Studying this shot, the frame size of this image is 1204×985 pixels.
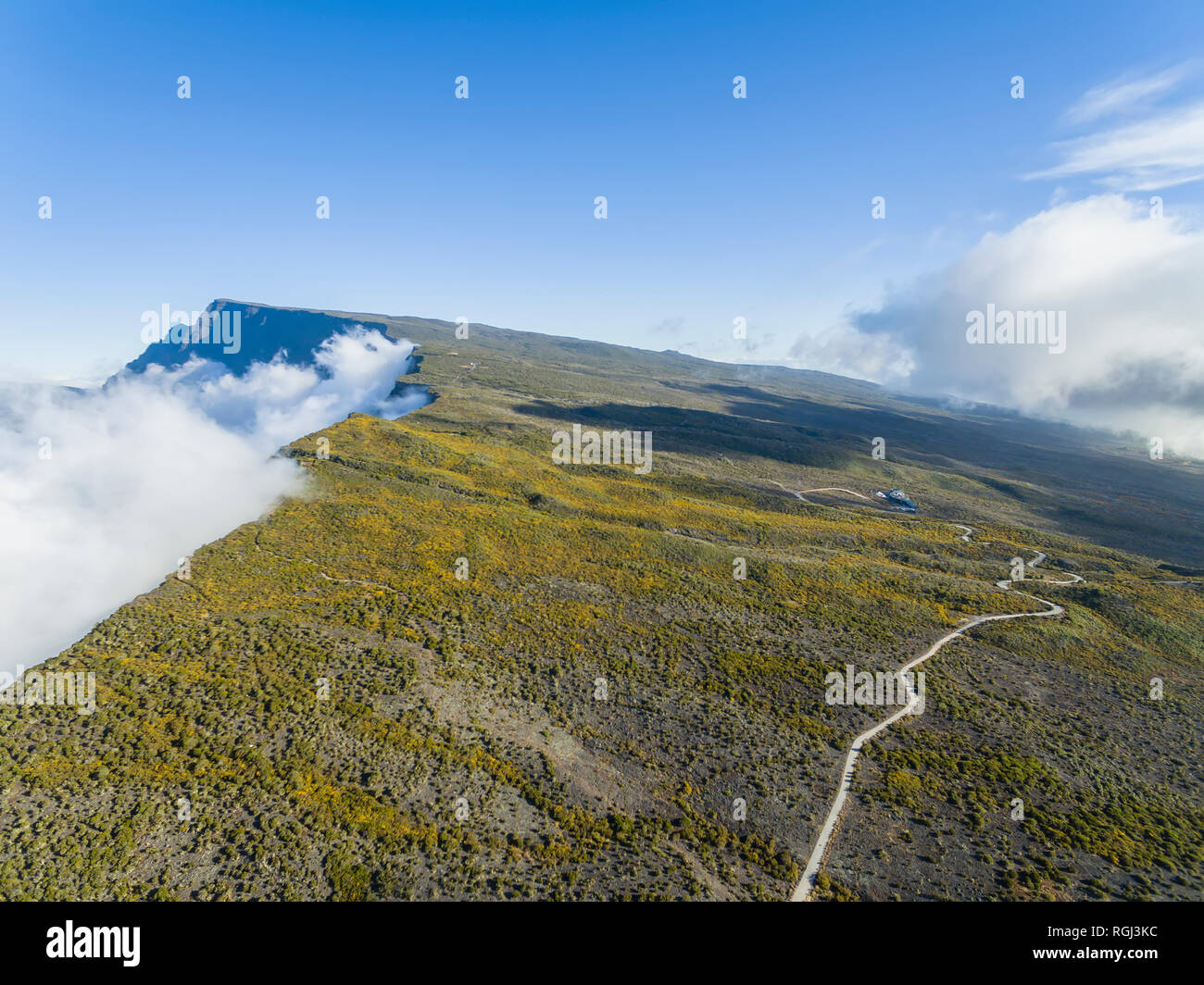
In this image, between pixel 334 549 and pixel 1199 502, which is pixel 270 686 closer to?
pixel 334 549

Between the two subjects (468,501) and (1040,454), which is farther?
(1040,454)

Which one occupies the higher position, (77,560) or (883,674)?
(77,560)

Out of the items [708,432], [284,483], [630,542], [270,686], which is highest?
[708,432]

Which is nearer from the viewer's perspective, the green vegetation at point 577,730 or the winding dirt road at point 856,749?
the green vegetation at point 577,730

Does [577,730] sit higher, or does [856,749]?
[577,730]

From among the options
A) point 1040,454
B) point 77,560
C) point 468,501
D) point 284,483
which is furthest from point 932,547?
point 1040,454

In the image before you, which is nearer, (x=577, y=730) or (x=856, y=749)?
(x=856, y=749)

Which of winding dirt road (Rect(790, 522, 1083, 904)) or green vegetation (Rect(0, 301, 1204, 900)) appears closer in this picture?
green vegetation (Rect(0, 301, 1204, 900))

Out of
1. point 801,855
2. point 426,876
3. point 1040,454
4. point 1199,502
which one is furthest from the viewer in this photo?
point 1040,454

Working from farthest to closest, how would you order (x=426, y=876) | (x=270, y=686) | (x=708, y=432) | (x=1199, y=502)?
1. (x=708, y=432)
2. (x=1199, y=502)
3. (x=270, y=686)
4. (x=426, y=876)
